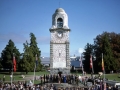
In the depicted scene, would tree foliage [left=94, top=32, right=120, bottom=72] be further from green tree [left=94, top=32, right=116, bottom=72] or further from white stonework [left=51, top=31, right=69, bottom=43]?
white stonework [left=51, top=31, right=69, bottom=43]

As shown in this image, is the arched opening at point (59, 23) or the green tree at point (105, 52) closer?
the arched opening at point (59, 23)

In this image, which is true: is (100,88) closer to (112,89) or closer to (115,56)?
(112,89)

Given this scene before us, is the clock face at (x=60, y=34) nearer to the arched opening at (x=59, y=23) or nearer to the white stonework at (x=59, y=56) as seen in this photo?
the arched opening at (x=59, y=23)

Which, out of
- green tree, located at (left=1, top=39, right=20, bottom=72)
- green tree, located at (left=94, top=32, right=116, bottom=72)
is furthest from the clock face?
green tree, located at (left=1, top=39, right=20, bottom=72)

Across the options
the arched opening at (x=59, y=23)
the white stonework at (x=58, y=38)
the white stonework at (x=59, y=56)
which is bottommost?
the white stonework at (x=59, y=56)

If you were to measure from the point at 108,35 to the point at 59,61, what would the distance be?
81.1ft

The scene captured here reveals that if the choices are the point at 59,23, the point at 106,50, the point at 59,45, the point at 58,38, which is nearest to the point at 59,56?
the point at 59,45

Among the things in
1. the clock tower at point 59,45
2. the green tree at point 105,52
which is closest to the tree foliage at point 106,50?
the green tree at point 105,52

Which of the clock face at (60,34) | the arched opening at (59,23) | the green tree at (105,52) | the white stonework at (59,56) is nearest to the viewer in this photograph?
the white stonework at (59,56)

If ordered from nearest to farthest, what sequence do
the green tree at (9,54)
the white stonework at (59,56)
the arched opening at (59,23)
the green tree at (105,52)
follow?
1. the white stonework at (59,56)
2. the arched opening at (59,23)
3. the green tree at (105,52)
4. the green tree at (9,54)

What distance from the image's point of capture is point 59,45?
39.8 meters

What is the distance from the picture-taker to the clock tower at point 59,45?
3959 cm

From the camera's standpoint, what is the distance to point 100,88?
2495 centimetres

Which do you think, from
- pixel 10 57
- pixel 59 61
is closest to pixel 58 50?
pixel 59 61
